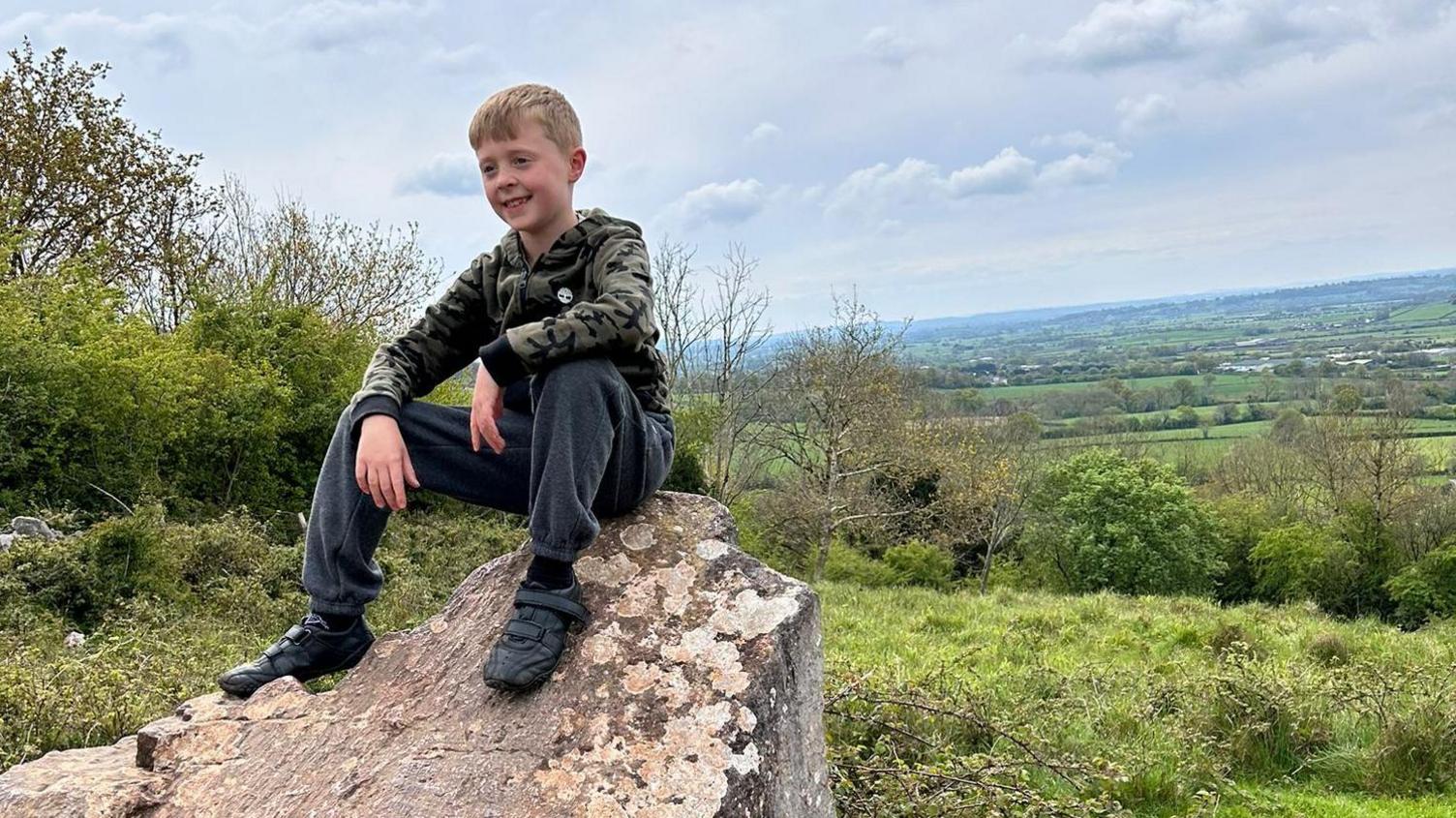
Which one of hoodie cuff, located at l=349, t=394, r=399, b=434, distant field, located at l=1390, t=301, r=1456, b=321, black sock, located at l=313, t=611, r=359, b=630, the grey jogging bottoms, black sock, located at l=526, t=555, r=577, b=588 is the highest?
hoodie cuff, located at l=349, t=394, r=399, b=434

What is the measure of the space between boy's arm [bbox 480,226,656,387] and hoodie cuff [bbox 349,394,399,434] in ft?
1.31

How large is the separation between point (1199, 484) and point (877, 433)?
1976 cm

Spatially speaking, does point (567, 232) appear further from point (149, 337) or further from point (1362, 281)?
point (1362, 281)

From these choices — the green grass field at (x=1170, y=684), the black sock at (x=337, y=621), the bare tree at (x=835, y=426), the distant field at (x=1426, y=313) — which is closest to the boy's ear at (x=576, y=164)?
the black sock at (x=337, y=621)

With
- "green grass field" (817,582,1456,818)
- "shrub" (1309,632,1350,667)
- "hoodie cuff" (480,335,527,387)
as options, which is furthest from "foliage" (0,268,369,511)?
"shrub" (1309,632,1350,667)

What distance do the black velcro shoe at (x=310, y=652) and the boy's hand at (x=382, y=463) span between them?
24.1 inches

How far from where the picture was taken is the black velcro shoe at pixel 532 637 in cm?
299

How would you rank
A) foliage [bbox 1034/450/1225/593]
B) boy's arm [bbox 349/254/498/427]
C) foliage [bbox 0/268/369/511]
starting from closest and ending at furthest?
boy's arm [bbox 349/254/498/427] → foliage [bbox 0/268/369/511] → foliage [bbox 1034/450/1225/593]

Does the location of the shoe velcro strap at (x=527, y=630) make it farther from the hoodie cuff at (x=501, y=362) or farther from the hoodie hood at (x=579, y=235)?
the hoodie hood at (x=579, y=235)

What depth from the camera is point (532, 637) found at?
10.0 ft

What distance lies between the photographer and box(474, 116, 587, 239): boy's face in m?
3.31

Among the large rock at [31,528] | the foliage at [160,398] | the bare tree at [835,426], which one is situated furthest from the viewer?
the bare tree at [835,426]

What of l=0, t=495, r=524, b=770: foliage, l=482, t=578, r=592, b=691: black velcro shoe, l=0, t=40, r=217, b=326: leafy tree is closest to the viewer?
l=482, t=578, r=592, b=691: black velcro shoe

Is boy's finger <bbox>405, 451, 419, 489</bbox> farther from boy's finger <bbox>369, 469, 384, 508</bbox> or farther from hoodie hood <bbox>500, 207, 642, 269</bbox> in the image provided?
hoodie hood <bbox>500, 207, 642, 269</bbox>
